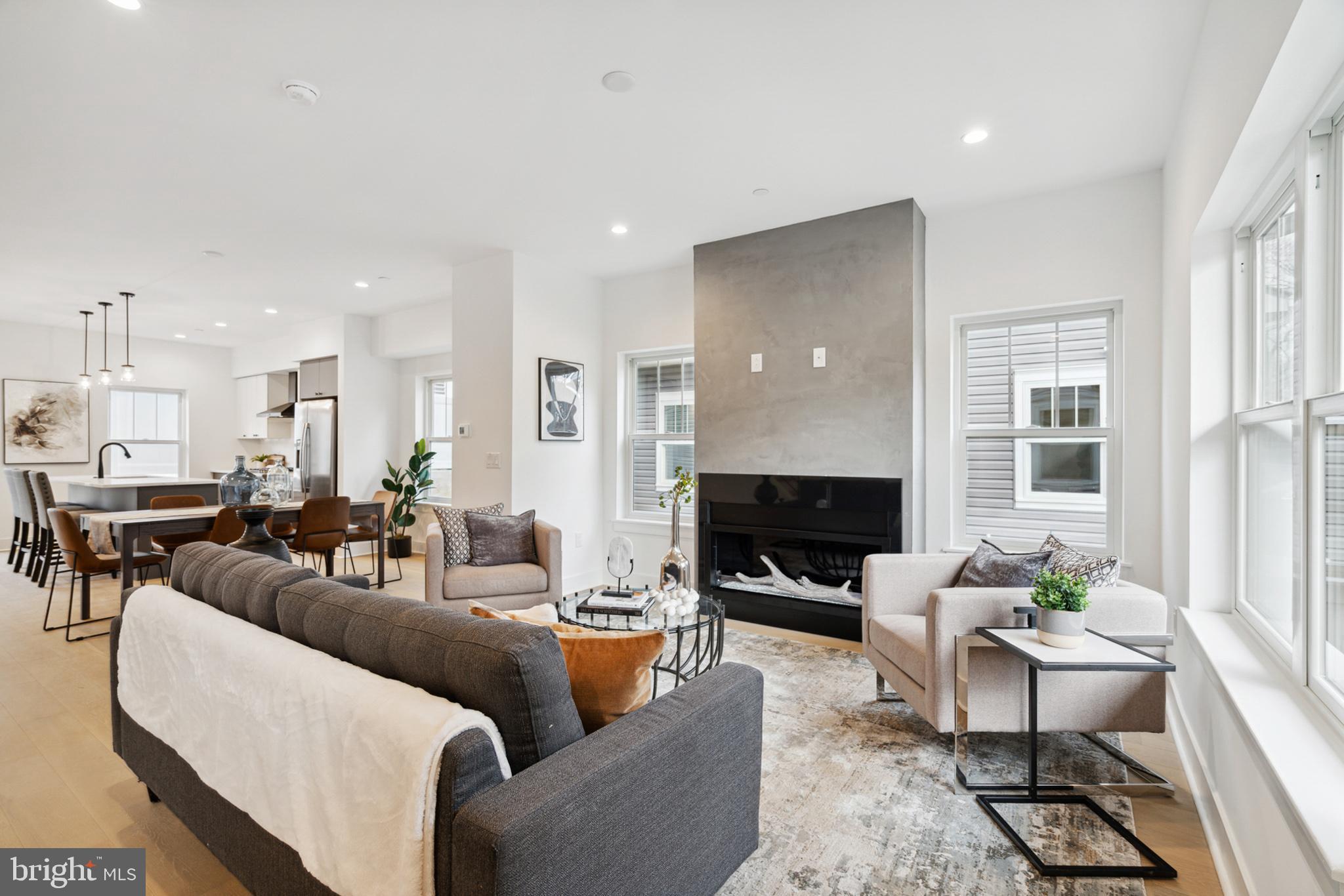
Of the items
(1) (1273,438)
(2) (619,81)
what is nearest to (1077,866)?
(1) (1273,438)

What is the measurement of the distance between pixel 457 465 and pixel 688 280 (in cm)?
230

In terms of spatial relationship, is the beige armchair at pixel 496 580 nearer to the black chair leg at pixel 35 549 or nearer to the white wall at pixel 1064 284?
the white wall at pixel 1064 284

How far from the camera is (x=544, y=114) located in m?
2.79

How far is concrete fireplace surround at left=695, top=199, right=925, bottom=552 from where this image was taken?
148 inches

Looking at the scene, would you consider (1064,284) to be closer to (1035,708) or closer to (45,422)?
(1035,708)

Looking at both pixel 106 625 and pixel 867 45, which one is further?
pixel 106 625

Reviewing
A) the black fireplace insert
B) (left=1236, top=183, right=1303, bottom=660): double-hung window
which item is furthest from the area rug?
the black fireplace insert

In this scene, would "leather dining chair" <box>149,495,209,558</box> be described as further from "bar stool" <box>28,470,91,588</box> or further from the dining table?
"bar stool" <box>28,470,91,588</box>

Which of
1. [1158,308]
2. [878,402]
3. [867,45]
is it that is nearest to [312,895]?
[867,45]

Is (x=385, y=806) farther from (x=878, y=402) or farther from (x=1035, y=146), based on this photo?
(x=1035, y=146)

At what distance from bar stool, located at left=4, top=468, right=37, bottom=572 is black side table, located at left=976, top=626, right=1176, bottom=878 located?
7238 mm

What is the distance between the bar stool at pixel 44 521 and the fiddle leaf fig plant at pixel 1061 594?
6.52 meters

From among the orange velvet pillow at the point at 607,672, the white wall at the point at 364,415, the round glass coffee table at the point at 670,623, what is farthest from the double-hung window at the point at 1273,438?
the white wall at the point at 364,415

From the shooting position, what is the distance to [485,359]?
15.9ft
